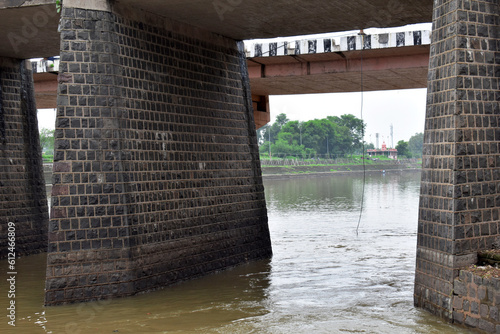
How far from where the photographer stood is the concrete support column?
33.6ft

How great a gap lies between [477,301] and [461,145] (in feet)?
7.44

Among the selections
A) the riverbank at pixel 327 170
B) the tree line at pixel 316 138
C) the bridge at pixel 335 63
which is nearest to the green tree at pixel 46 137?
the riverbank at pixel 327 170

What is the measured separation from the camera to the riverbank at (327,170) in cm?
8038

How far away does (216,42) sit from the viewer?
640 inches

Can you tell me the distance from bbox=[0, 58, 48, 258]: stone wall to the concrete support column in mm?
11724

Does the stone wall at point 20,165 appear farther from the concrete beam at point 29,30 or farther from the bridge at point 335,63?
the bridge at point 335,63

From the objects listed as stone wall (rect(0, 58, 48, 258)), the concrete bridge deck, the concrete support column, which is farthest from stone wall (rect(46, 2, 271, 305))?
Result: stone wall (rect(0, 58, 48, 258))

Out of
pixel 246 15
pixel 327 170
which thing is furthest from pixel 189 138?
pixel 327 170

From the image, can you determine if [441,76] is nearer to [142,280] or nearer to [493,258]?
[493,258]

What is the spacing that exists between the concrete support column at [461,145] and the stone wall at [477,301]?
0.56ft

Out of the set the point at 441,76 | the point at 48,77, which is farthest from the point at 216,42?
the point at 48,77

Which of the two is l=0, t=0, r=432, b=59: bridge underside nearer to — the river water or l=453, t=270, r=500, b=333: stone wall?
the river water

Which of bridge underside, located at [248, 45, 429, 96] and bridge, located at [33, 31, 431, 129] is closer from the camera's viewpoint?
bridge, located at [33, 31, 431, 129]

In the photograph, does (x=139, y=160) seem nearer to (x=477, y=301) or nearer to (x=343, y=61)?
(x=477, y=301)
